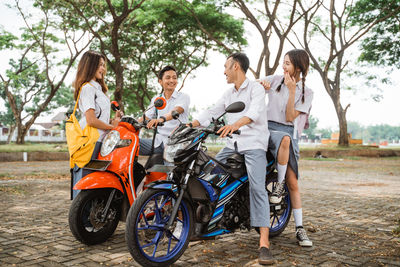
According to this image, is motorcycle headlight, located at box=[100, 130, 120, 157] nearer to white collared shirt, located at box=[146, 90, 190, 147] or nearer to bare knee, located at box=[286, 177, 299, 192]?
white collared shirt, located at box=[146, 90, 190, 147]

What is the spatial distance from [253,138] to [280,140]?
1.00ft

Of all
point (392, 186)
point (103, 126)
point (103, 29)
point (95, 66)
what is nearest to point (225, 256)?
point (103, 126)

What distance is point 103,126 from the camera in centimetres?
390

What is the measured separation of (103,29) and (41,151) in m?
7.73

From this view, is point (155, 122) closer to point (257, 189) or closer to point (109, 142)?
point (109, 142)

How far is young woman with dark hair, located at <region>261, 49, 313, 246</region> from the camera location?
3920 mm

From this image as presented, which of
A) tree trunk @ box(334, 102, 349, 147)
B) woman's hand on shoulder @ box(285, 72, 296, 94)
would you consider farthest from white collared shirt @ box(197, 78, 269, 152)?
tree trunk @ box(334, 102, 349, 147)

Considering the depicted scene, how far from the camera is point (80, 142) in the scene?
378 cm

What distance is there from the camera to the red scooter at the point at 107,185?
141 inches

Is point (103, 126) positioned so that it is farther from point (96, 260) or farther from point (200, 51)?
point (200, 51)

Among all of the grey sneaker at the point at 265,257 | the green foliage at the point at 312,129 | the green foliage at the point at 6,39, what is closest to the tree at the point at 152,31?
the green foliage at the point at 6,39

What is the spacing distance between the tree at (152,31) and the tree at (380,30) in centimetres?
668

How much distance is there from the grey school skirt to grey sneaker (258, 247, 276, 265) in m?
0.87

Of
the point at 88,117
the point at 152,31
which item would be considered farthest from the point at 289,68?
the point at 152,31
